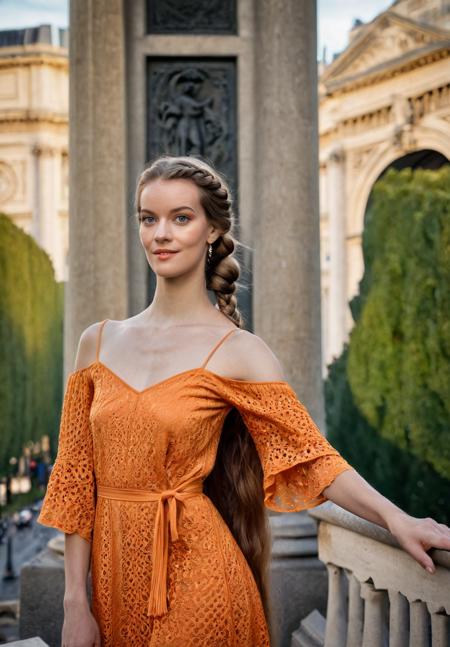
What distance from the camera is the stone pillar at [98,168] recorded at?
4.72 meters

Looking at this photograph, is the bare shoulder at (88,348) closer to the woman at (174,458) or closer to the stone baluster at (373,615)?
the woman at (174,458)

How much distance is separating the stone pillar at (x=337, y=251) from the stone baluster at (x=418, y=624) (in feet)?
96.0

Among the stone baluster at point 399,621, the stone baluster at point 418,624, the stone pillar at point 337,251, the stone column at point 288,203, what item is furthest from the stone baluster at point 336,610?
the stone pillar at point 337,251

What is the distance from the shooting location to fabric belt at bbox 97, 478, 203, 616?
204 cm

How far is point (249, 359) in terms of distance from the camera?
2.17 metres

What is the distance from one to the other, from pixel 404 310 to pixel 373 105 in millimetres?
17933

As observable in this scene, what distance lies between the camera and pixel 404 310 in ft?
51.5

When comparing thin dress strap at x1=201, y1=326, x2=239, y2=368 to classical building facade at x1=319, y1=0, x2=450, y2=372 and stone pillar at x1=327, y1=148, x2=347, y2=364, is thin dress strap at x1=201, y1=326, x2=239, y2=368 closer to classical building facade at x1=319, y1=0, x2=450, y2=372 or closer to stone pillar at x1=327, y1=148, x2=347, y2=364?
classical building facade at x1=319, y1=0, x2=450, y2=372

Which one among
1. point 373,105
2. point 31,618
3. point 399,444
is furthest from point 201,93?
point 373,105

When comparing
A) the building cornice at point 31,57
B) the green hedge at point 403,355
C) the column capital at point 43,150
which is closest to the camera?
the green hedge at point 403,355

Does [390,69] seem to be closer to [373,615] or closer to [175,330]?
[373,615]

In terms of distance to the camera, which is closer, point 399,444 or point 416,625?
point 416,625

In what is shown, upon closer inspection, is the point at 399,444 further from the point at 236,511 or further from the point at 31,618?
the point at 236,511

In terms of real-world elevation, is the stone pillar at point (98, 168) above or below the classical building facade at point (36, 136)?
below
